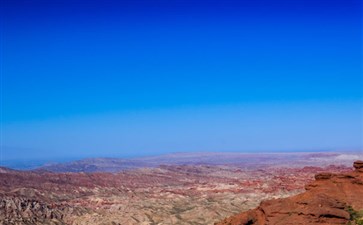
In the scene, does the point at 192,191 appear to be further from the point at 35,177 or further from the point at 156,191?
the point at 35,177

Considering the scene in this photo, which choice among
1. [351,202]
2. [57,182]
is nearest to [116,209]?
[57,182]

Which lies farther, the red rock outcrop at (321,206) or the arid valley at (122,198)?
the arid valley at (122,198)

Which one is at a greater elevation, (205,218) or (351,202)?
(351,202)

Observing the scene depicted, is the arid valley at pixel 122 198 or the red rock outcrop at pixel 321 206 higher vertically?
the red rock outcrop at pixel 321 206

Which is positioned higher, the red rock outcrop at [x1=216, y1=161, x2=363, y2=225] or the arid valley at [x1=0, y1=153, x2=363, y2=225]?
the red rock outcrop at [x1=216, y1=161, x2=363, y2=225]

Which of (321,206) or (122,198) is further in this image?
(122,198)

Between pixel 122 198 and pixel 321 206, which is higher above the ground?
pixel 321 206

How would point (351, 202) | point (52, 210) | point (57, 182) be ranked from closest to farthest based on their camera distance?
point (351, 202) < point (52, 210) < point (57, 182)

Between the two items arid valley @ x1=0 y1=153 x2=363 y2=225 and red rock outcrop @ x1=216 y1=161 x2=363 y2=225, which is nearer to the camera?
red rock outcrop @ x1=216 y1=161 x2=363 y2=225
